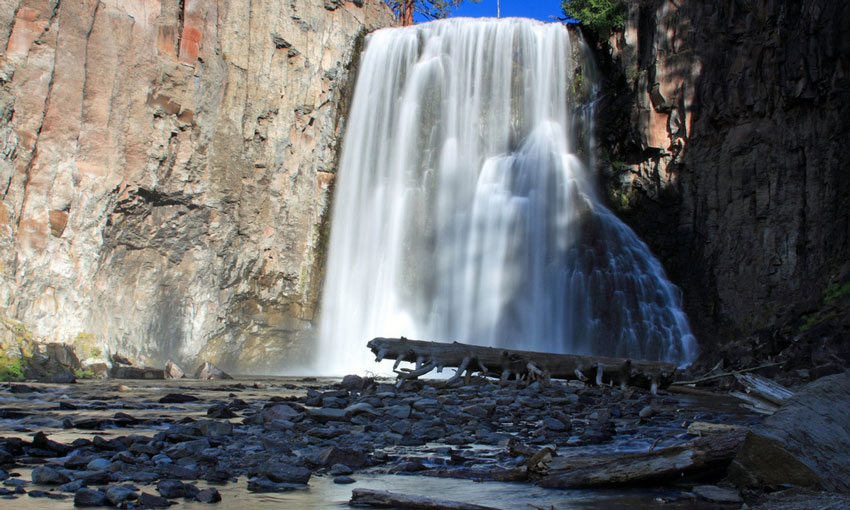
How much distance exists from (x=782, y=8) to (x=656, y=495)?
20122 millimetres

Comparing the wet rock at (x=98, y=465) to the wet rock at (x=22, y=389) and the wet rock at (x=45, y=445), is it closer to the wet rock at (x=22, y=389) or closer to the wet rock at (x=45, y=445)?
the wet rock at (x=45, y=445)

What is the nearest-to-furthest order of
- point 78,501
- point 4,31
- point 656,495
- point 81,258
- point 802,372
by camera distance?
point 78,501 → point 656,495 → point 802,372 → point 4,31 → point 81,258

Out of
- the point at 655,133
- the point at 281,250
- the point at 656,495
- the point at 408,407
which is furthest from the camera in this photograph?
the point at 281,250

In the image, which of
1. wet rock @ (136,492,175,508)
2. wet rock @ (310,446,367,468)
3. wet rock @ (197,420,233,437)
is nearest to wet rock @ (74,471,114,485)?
wet rock @ (136,492,175,508)

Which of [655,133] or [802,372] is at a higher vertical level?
[655,133]

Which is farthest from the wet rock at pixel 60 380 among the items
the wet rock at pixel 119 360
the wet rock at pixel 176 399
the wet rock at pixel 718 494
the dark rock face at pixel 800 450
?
the dark rock face at pixel 800 450

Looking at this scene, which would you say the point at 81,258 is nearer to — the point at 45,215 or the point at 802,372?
the point at 45,215

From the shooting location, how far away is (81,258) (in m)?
18.5

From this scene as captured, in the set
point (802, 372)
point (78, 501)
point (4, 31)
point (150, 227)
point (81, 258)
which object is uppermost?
point (4, 31)

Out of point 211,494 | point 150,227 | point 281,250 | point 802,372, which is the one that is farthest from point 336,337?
point 211,494

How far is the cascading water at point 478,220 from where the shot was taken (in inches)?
813

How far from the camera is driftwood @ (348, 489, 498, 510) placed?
334cm

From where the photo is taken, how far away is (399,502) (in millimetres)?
3525

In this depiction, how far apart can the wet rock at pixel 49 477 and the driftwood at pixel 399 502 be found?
180 centimetres
